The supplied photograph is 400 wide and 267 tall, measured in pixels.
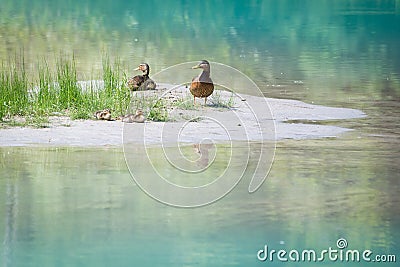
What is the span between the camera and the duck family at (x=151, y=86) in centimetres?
831

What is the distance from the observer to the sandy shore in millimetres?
7754

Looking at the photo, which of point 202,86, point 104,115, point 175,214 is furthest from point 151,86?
point 175,214

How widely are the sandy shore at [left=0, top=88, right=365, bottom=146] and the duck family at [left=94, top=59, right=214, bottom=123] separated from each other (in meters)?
0.08

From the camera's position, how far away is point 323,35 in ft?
52.2

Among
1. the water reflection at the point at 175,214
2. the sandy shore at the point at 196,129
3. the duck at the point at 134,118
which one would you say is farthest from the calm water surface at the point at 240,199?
the duck at the point at 134,118

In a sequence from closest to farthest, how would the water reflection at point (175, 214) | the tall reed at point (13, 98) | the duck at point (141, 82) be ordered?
the water reflection at point (175, 214) → the tall reed at point (13, 98) → the duck at point (141, 82)

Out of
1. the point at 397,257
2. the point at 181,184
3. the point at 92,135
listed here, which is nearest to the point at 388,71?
the point at 92,135

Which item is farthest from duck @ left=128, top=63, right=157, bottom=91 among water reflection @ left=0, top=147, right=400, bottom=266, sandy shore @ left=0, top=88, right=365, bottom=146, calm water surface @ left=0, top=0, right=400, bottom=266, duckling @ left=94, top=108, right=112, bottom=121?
water reflection @ left=0, top=147, right=400, bottom=266

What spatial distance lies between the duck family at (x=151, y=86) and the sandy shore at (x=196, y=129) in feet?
0.26

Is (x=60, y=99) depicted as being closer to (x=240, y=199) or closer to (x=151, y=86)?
(x=151, y=86)

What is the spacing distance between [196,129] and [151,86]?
5.20 ft

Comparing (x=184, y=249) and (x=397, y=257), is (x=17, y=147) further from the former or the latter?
(x=397, y=257)

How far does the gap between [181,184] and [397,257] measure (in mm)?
1735

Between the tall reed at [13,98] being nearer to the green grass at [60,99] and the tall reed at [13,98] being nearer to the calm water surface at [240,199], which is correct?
the green grass at [60,99]
